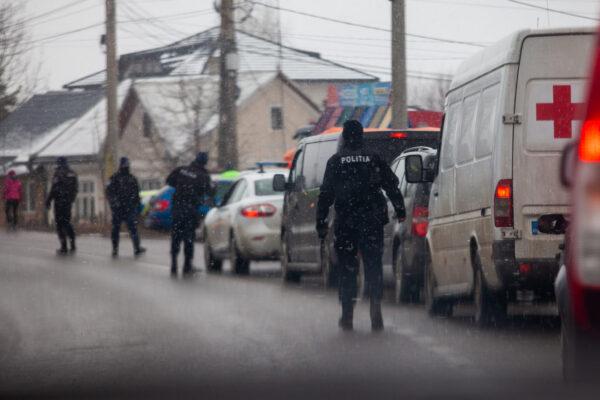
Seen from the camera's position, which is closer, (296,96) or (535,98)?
(535,98)

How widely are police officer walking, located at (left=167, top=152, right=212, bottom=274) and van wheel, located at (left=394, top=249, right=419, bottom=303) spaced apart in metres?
6.96

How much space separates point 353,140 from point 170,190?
85.7ft

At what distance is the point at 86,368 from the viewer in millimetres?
10750

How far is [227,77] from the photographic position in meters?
38.6

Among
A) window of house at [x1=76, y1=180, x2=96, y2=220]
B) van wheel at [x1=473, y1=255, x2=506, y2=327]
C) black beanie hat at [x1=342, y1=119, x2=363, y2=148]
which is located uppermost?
black beanie hat at [x1=342, y1=119, x2=363, y2=148]

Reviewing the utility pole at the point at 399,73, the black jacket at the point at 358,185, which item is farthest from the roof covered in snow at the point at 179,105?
the black jacket at the point at 358,185

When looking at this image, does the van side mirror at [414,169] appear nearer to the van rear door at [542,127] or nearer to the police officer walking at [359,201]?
the police officer walking at [359,201]

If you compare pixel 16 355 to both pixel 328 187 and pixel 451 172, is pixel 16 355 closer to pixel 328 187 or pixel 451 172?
pixel 328 187

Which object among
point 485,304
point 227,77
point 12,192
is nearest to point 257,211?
point 485,304

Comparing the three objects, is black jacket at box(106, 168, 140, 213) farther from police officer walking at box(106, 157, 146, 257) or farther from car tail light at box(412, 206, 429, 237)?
car tail light at box(412, 206, 429, 237)

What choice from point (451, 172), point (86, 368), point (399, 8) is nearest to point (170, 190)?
point (399, 8)

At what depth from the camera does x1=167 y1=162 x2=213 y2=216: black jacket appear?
75.6 feet

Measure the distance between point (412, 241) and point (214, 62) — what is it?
60683 mm

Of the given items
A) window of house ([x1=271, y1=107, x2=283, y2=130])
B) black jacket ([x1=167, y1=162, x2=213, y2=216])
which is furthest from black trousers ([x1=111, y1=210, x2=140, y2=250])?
window of house ([x1=271, y1=107, x2=283, y2=130])
